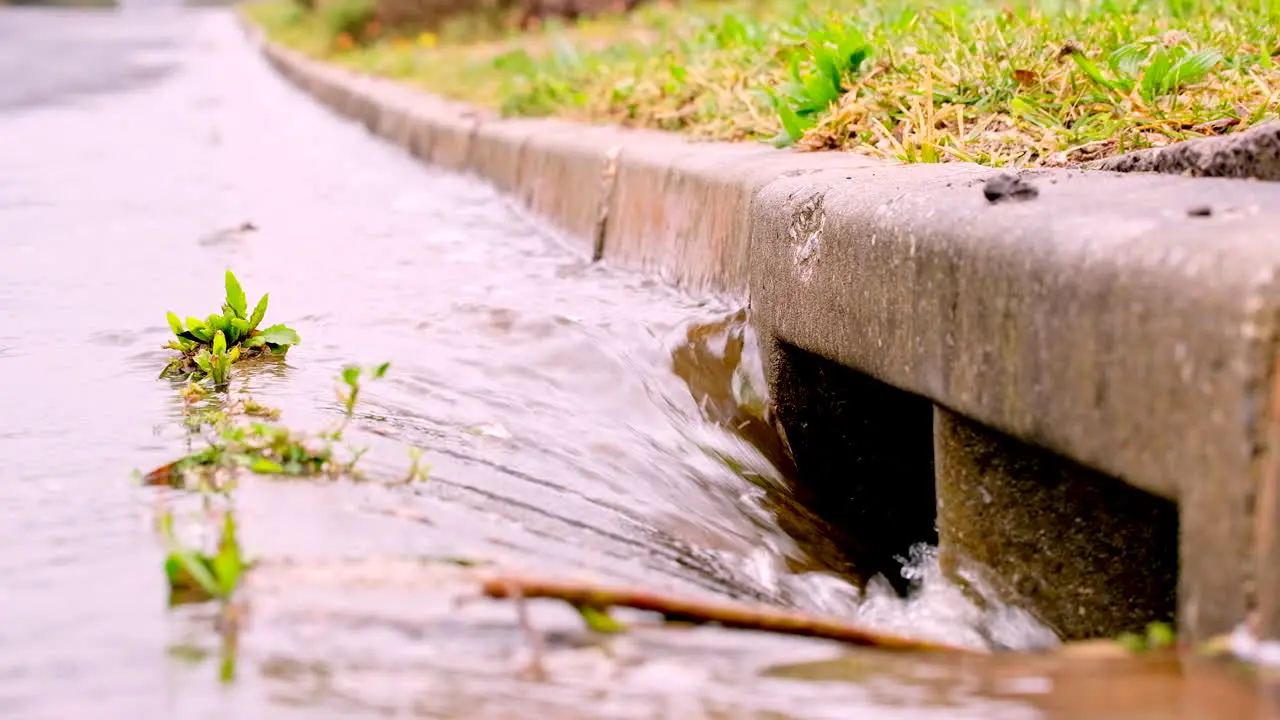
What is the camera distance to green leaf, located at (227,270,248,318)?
2.66 meters

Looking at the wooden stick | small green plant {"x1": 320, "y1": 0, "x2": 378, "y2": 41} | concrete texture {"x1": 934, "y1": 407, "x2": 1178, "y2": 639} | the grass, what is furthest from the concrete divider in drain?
small green plant {"x1": 320, "y1": 0, "x2": 378, "y2": 41}

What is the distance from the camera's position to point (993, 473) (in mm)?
1923

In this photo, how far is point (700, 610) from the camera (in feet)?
4.97

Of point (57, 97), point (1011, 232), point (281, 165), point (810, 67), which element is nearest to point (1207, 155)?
point (1011, 232)

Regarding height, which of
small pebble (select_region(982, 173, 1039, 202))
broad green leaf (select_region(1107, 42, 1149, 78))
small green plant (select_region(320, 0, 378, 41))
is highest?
broad green leaf (select_region(1107, 42, 1149, 78))

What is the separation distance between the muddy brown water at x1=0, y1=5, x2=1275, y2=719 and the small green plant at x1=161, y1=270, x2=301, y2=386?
2.6 inches

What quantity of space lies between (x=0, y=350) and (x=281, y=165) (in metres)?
3.87

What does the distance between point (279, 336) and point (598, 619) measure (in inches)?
57.1

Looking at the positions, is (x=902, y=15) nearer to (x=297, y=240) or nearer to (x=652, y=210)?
(x=652, y=210)

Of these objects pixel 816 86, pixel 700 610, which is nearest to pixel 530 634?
pixel 700 610

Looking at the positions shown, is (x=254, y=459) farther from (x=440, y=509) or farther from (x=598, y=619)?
(x=598, y=619)

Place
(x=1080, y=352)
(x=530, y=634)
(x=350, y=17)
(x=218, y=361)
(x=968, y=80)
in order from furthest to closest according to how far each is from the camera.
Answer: (x=350, y=17) < (x=968, y=80) < (x=218, y=361) < (x=1080, y=352) < (x=530, y=634)

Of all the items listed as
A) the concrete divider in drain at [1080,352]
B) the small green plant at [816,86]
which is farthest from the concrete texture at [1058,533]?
the small green plant at [816,86]

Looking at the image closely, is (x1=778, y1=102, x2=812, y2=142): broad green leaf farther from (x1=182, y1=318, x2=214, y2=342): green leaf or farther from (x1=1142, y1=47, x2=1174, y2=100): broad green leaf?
(x1=182, y1=318, x2=214, y2=342): green leaf
